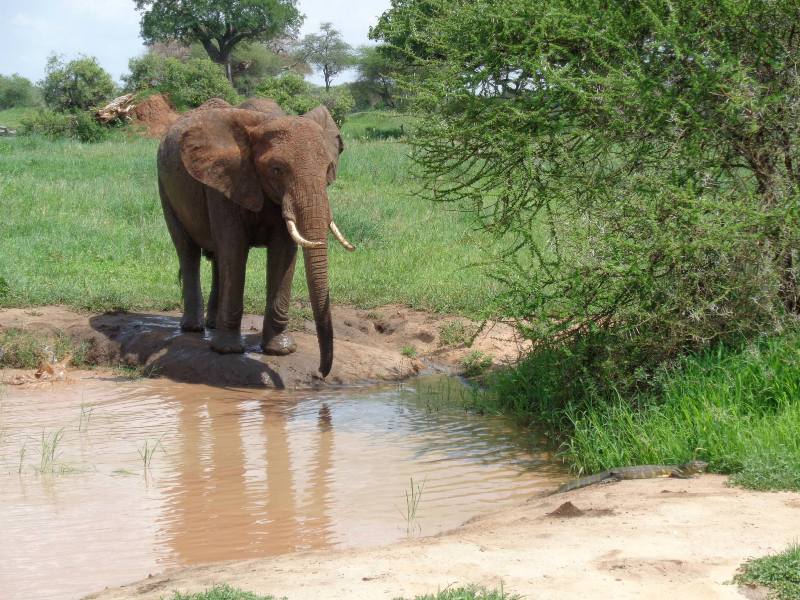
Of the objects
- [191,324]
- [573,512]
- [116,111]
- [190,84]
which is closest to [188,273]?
[191,324]

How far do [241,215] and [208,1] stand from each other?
43520mm

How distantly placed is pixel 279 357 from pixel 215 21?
147ft

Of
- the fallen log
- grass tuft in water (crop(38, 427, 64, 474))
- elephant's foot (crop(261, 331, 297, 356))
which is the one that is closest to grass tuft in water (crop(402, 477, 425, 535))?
Result: grass tuft in water (crop(38, 427, 64, 474))

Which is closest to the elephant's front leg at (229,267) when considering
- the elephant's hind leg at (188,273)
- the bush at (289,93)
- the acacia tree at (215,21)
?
the elephant's hind leg at (188,273)

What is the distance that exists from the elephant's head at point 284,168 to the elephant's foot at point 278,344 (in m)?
0.67

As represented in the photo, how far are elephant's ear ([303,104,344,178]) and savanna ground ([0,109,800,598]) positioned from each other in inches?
48.1

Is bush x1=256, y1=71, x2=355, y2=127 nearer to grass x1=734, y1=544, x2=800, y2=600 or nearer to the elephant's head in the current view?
the elephant's head

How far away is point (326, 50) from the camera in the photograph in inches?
2756

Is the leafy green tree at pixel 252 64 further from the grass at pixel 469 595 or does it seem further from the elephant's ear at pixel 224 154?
the grass at pixel 469 595

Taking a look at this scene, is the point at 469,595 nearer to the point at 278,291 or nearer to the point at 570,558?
the point at 570,558

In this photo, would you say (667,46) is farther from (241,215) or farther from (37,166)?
(37,166)

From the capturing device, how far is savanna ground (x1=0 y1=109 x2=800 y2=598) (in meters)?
5.84

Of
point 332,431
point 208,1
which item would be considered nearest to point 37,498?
point 332,431

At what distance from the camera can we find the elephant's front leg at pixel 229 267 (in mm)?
9039
